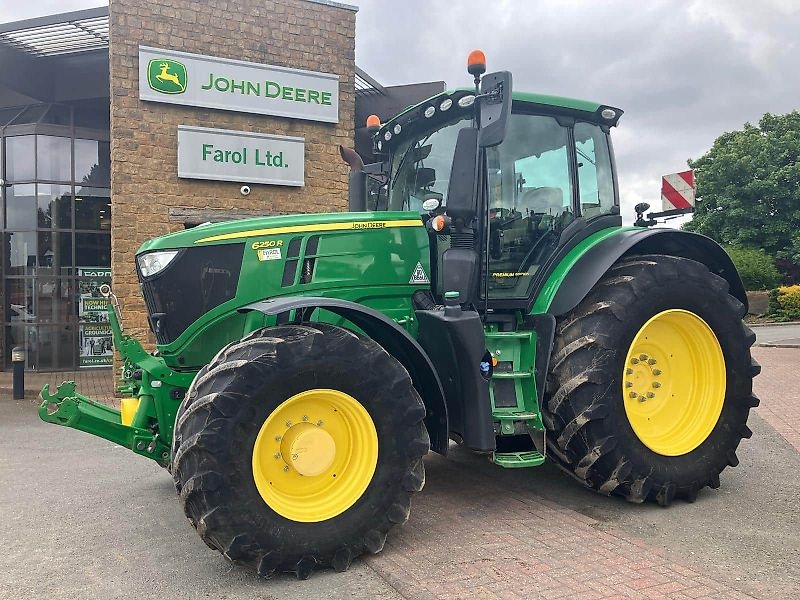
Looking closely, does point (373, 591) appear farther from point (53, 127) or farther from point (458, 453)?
point (53, 127)

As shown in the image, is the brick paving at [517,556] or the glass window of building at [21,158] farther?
the glass window of building at [21,158]

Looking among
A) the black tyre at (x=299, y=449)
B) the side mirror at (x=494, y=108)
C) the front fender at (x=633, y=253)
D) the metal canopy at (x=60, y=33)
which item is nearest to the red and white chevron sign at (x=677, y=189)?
the front fender at (x=633, y=253)

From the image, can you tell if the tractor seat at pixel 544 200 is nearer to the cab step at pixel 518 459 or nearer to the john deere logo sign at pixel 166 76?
the cab step at pixel 518 459

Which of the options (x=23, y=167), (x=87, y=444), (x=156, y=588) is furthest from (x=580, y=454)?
(x=23, y=167)

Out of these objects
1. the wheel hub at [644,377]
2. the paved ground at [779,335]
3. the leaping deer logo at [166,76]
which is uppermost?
the leaping deer logo at [166,76]

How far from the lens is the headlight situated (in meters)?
4.18

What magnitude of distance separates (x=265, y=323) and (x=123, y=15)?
8191 millimetres

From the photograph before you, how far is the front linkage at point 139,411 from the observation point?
4117mm

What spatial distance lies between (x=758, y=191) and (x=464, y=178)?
29.2 metres

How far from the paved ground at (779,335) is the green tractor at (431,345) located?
1209cm

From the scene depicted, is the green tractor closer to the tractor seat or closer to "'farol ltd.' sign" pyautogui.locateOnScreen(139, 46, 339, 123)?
the tractor seat

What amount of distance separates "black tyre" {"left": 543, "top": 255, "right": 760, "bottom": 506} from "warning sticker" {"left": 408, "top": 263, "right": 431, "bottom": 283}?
0.96 m

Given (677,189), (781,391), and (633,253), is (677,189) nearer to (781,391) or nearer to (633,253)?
(633,253)

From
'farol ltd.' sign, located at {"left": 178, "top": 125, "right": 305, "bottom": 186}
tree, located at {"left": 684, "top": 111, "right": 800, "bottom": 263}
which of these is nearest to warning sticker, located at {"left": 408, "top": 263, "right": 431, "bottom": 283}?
'farol ltd.' sign, located at {"left": 178, "top": 125, "right": 305, "bottom": 186}
